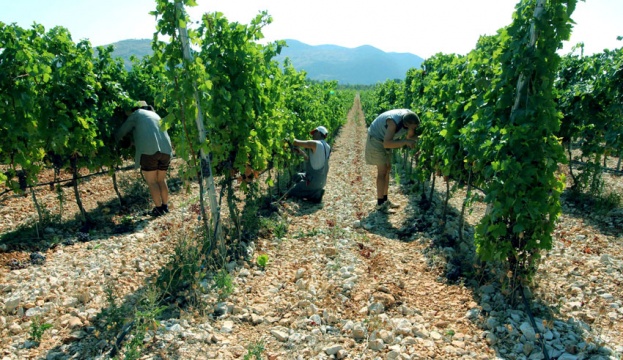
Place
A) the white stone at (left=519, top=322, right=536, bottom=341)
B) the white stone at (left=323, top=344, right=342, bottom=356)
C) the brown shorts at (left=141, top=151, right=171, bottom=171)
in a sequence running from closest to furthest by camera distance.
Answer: the white stone at (left=323, top=344, right=342, bottom=356) < the white stone at (left=519, top=322, right=536, bottom=341) < the brown shorts at (left=141, top=151, right=171, bottom=171)

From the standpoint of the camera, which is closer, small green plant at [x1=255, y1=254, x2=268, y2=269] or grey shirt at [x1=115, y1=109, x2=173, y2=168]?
small green plant at [x1=255, y1=254, x2=268, y2=269]

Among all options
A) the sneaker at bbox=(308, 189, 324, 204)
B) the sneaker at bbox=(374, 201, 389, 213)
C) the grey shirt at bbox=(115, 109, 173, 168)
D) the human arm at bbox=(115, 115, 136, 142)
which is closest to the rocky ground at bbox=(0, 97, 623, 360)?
the sneaker at bbox=(374, 201, 389, 213)

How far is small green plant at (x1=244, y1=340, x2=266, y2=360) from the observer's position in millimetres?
3002

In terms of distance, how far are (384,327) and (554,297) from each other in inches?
74.5

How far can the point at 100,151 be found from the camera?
6621 mm

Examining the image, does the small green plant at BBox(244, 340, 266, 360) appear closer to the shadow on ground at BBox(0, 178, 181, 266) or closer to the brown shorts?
the shadow on ground at BBox(0, 178, 181, 266)

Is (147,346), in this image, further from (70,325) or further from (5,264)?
(5,264)

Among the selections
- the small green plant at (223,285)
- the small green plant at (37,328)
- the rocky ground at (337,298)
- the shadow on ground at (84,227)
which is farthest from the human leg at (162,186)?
the small green plant at (37,328)

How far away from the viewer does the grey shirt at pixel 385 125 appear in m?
6.63

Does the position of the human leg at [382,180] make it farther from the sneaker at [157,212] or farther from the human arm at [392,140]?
the sneaker at [157,212]

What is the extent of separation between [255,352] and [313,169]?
4.52 metres

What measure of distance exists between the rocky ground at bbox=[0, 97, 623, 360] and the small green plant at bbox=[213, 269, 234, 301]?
86mm

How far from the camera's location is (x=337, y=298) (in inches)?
156

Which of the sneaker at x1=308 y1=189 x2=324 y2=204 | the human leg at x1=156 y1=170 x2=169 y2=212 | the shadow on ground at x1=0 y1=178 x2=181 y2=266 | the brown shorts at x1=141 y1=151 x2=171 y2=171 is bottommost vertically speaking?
the shadow on ground at x1=0 y1=178 x2=181 y2=266
